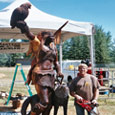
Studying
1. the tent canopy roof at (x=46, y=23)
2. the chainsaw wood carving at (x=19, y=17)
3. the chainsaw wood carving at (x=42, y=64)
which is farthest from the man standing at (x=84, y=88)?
the tent canopy roof at (x=46, y=23)

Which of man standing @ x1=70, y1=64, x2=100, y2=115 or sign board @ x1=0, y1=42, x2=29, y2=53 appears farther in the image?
sign board @ x1=0, y1=42, x2=29, y2=53

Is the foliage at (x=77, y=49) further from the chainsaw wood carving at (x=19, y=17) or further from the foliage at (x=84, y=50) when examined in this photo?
the chainsaw wood carving at (x=19, y=17)

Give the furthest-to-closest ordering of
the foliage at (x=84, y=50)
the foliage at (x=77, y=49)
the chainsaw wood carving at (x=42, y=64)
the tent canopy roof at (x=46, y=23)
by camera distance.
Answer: the foliage at (x=77, y=49) → the foliage at (x=84, y=50) → the tent canopy roof at (x=46, y=23) → the chainsaw wood carving at (x=42, y=64)

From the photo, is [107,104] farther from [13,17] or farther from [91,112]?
[13,17]

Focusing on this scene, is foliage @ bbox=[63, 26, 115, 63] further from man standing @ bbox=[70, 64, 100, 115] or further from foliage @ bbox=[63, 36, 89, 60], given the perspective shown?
man standing @ bbox=[70, 64, 100, 115]

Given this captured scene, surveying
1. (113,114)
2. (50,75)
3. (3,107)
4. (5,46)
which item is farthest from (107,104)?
(5,46)

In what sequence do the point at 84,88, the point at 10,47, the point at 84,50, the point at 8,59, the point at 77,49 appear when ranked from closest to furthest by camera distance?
the point at 84,88 < the point at 10,47 < the point at 84,50 < the point at 77,49 < the point at 8,59

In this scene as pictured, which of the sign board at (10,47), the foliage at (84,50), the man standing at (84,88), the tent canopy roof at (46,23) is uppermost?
the foliage at (84,50)

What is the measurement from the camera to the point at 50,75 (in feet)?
11.1

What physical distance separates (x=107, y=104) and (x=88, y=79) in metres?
3.56

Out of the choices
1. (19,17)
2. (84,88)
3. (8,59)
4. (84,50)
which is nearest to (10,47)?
(19,17)

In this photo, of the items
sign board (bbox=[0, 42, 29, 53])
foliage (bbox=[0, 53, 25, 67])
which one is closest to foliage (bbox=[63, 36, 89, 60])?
foliage (bbox=[0, 53, 25, 67])

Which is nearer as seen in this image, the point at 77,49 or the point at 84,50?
the point at 84,50

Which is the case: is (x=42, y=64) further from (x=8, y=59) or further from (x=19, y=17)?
(x=8, y=59)
